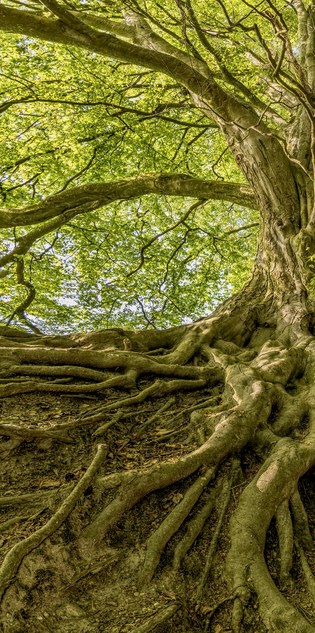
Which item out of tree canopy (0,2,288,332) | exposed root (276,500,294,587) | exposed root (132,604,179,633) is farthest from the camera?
tree canopy (0,2,288,332)

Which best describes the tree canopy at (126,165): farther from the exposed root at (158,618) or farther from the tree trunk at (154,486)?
the exposed root at (158,618)

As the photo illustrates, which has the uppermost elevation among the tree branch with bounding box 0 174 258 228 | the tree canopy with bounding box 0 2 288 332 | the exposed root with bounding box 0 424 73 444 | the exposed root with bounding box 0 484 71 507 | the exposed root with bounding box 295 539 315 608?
the tree canopy with bounding box 0 2 288 332

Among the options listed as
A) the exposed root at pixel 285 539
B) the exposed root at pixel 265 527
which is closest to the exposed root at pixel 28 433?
the exposed root at pixel 265 527

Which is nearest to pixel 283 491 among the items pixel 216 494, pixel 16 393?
pixel 216 494

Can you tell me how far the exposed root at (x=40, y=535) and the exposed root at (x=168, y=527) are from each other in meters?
0.55

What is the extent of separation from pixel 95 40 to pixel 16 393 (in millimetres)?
4393

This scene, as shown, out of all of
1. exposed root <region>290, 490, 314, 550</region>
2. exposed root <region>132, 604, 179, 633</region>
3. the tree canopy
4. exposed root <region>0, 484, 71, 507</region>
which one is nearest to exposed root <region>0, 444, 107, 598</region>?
exposed root <region>0, 484, 71, 507</region>

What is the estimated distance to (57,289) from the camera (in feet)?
42.3

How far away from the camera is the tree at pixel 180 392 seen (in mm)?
2676

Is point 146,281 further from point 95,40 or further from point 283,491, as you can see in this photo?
point 283,491

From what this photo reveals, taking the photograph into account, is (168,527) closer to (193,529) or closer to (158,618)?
(193,529)

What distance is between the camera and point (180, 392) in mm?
5027

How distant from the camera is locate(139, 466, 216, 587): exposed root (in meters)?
Answer: 2.77

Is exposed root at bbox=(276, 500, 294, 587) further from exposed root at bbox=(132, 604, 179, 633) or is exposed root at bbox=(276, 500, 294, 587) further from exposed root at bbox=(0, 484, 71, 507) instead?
exposed root at bbox=(0, 484, 71, 507)
